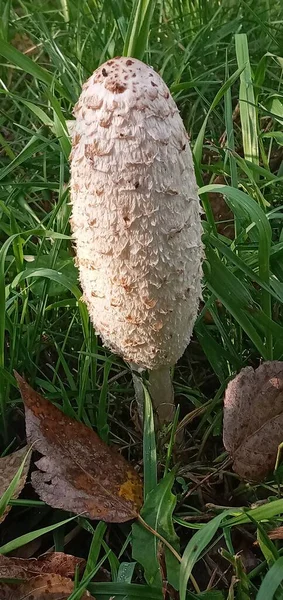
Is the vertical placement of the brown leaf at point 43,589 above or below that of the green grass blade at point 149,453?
below

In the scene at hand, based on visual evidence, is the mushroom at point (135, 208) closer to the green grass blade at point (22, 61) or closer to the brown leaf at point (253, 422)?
the brown leaf at point (253, 422)

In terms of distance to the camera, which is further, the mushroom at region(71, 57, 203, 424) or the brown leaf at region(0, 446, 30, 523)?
the brown leaf at region(0, 446, 30, 523)

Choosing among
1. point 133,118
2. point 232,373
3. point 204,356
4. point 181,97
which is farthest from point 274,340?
point 181,97

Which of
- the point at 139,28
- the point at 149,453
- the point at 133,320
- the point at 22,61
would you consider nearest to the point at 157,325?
the point at 133,320

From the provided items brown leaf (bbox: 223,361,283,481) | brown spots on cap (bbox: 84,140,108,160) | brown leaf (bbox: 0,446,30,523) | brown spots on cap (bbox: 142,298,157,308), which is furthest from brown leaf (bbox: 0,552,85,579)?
brown spots on cap (bbox: 84,140,108,160)

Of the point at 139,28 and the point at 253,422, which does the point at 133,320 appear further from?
the point at 139,28

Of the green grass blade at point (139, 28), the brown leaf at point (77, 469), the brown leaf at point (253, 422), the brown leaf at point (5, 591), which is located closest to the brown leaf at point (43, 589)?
the brown leaf at point (5, 591)

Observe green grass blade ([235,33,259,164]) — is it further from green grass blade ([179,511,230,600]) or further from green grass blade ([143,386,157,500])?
green grass blade ([179,511,230,600])
